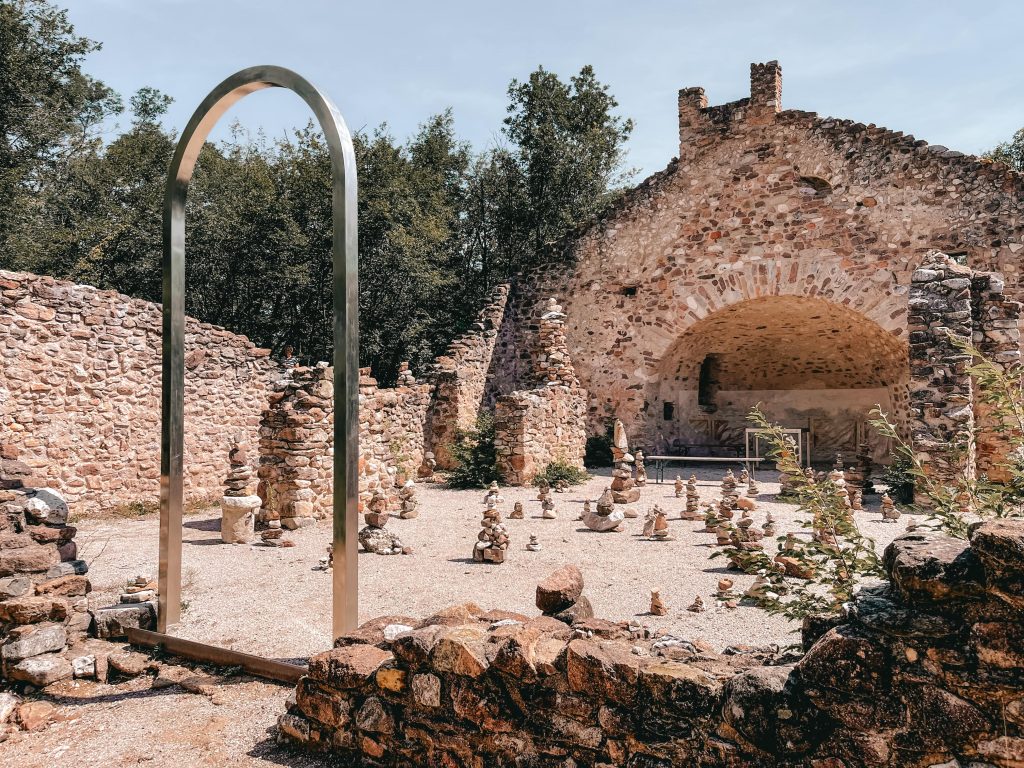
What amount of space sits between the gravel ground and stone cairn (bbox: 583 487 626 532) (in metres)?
0.17

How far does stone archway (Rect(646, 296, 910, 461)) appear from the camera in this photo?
1377cm

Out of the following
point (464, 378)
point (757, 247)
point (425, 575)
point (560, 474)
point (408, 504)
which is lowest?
point (425, 575)

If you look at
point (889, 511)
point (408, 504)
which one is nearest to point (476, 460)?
point (408, 504)

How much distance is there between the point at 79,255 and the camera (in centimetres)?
1606

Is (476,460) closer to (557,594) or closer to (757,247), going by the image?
(757,247)

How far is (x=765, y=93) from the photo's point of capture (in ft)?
43.6

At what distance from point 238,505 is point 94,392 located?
10.0 ft

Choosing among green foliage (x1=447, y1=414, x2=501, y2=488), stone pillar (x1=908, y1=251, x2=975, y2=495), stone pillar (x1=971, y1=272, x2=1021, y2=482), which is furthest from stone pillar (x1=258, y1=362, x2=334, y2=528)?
stone pillar (x1=971, y1=272, x2=1021, y2=482)

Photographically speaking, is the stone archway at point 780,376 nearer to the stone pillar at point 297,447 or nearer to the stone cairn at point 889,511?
the stone cairn at point 889,511

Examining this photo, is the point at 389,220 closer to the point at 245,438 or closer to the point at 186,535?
the point at 245,438

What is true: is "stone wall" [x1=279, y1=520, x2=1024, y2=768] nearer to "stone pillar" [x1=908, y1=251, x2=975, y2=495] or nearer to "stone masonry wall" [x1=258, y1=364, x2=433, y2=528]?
"stone masonry wall" [x1=258, y1=364, x2=433, y2=528]

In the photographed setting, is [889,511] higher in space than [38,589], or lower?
lower

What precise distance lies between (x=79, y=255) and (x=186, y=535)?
38.4 feet

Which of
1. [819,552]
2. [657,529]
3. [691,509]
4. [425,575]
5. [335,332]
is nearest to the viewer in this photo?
[819,552]
